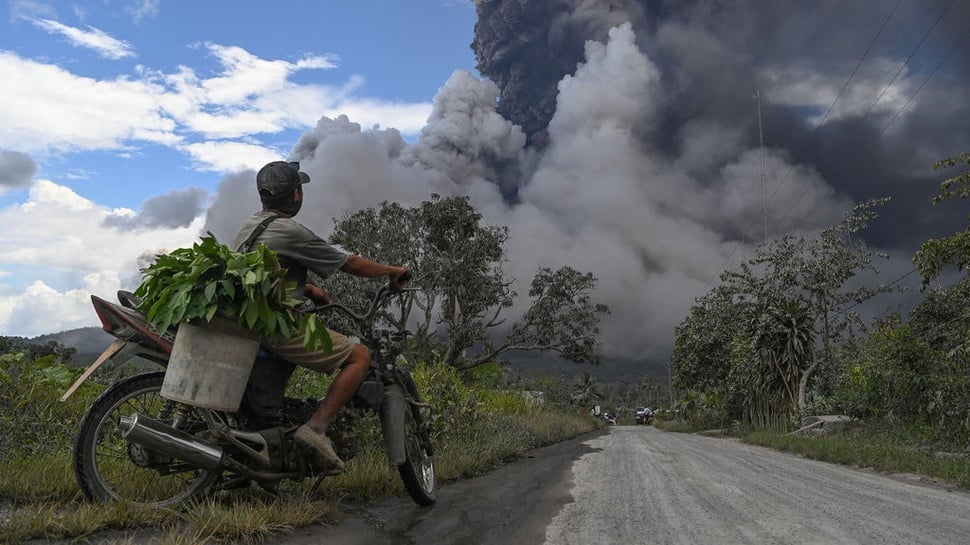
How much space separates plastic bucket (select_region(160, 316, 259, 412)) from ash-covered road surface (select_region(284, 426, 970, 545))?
31.1 inches

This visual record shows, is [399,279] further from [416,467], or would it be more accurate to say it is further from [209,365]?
[416,467]

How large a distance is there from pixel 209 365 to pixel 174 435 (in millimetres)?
394

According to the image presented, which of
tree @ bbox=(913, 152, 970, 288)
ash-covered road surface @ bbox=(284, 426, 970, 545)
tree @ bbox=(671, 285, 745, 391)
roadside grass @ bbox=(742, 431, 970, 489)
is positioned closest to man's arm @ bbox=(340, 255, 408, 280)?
ash-covered road surface @ bbox=(284, 426, 970, 545)

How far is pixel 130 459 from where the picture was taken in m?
3.34

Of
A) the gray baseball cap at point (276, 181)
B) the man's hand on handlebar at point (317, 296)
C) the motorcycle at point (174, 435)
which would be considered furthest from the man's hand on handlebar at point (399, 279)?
the gray baseball cap at point (276, 181)

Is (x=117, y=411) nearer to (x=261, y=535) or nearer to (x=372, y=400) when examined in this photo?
(x=261, y=535)

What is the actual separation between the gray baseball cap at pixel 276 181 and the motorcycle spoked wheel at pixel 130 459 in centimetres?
121

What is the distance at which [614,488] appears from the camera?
17.2 feet

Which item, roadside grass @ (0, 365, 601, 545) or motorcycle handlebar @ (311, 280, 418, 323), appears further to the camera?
motorcycle handlebar @ (311, 280, 418, 323)

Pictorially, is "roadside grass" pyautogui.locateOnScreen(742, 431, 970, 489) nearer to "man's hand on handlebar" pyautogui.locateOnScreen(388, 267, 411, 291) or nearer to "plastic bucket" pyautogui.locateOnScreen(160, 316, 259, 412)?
"man's hand on handlebar" pyautogui.locateOnScreen(388, 267, 411, 291)

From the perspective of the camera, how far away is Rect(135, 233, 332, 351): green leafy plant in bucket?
10.1 feet

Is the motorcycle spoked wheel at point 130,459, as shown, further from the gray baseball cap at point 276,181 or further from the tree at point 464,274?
the tree at point 464,274

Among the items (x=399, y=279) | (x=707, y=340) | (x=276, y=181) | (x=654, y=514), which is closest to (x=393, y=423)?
(x=399, y=279)

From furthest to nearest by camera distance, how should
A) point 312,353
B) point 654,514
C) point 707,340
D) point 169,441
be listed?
point 707,340
point 654,514
point 312,353
point 169,441
